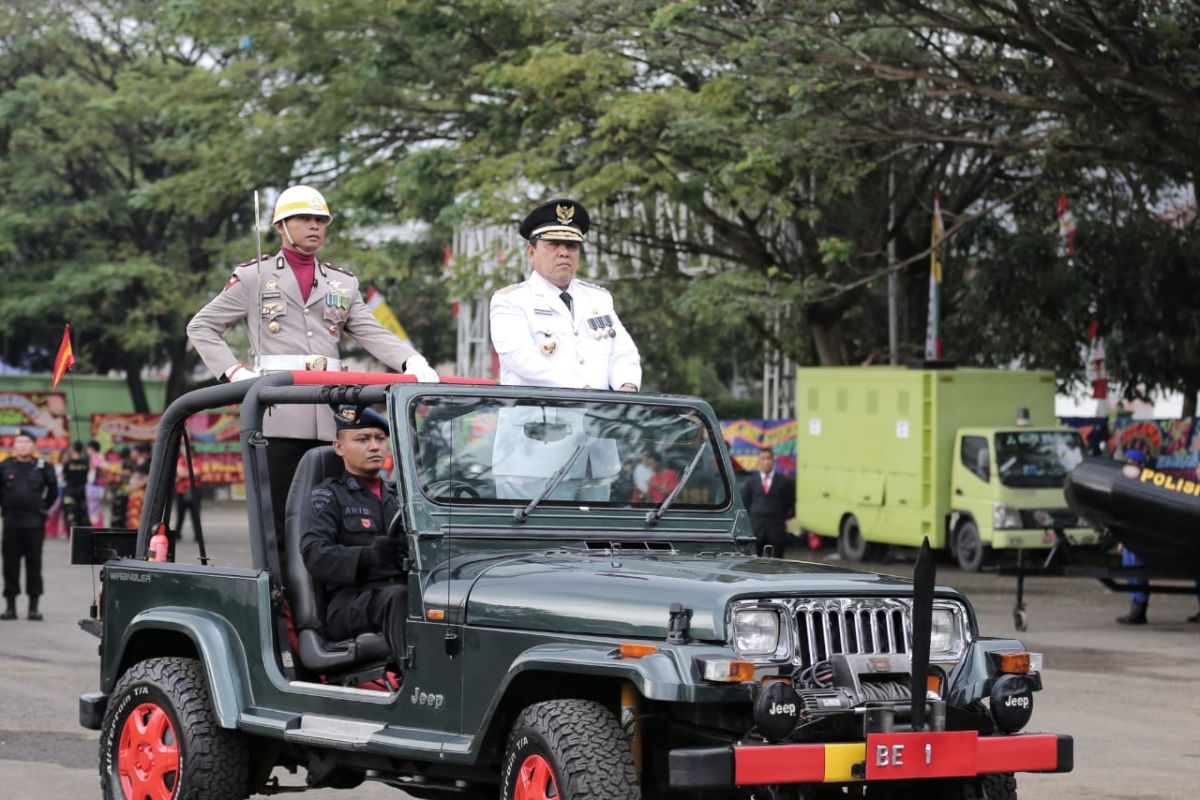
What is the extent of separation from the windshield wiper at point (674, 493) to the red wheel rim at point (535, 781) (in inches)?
57.2

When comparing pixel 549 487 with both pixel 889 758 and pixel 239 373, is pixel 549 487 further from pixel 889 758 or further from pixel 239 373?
pixel 889 758

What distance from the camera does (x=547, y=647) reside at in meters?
6.36

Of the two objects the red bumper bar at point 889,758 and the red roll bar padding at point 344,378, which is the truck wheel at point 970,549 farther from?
the red bumper bar at point 889,758

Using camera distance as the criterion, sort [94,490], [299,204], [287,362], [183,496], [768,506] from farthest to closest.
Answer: [94,490] < [183,496] < [768,506] < [287,362] < [299,204]

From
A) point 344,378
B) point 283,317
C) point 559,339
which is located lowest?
point 344,378

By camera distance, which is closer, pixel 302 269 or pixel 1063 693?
pixel 302 269

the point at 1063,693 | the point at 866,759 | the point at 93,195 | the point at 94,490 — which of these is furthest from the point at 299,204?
the point at 93,195

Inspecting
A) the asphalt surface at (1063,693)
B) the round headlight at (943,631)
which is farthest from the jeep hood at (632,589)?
the asphalt surface at (1063,693)

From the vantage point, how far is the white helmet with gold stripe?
28.1ft

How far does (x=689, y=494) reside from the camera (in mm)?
7805

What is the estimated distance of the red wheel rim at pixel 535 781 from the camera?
20.5ft

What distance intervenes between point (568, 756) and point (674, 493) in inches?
72.0

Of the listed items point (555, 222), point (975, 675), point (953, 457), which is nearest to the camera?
point (975, 675)

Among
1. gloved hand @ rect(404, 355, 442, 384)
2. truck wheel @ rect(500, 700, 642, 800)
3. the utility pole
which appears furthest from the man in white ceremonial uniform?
the utility pole
